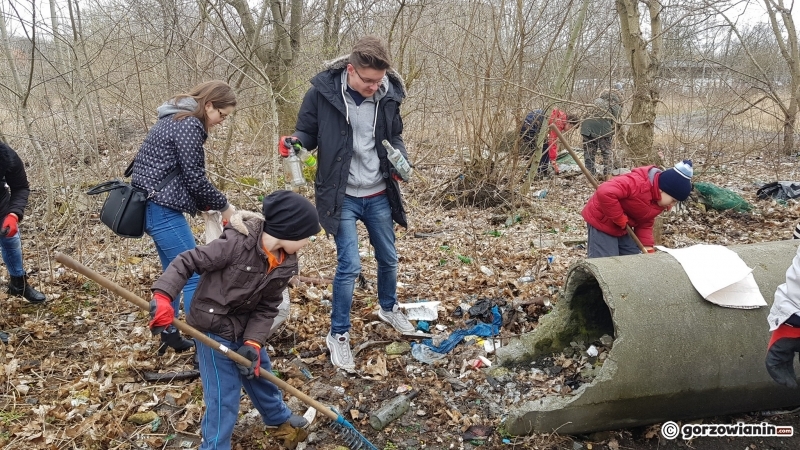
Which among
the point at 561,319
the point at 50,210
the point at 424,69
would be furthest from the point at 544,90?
the point at 50,210

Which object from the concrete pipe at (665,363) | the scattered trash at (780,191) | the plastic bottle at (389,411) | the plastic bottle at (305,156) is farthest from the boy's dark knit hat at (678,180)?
the scattered trash at (780,191)

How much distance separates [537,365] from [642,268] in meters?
1.02

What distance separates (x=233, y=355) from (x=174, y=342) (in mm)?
1522

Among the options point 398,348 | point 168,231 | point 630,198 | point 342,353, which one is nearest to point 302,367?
point 342,353

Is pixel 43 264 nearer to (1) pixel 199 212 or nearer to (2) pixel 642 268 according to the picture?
(1) pixel 199 212

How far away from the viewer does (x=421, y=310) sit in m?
4.73

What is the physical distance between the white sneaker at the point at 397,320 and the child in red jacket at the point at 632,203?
1618 millimetres

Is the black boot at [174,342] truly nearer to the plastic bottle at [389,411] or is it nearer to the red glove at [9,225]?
the plastic bottle at [389,411]

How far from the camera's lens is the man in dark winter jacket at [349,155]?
12.1ft

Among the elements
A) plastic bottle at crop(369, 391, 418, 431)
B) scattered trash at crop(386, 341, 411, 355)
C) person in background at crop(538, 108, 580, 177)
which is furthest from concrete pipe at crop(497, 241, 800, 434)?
person in background at crop(538, 108, 580, 177)

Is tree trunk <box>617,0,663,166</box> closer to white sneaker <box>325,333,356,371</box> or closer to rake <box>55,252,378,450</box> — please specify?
white sneaker <box>325,333,356,371</box>

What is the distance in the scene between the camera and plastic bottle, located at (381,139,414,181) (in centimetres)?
378

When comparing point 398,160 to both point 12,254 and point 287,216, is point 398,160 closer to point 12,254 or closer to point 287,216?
point 287,216
